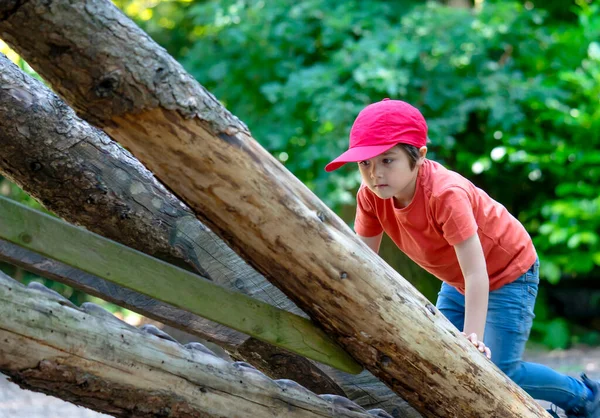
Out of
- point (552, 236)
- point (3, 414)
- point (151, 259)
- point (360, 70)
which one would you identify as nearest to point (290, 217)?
point (151, 259)

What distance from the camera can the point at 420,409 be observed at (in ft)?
8.49

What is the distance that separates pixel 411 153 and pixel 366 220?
18.9 inches

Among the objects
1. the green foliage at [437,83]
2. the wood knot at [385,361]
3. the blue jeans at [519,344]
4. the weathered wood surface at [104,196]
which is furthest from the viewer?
the green foliage at [437,83]

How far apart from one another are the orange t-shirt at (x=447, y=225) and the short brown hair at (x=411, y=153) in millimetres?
96

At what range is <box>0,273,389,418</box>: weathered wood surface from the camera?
209cm

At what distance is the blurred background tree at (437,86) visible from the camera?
7.25 m

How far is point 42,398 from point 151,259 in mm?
5020

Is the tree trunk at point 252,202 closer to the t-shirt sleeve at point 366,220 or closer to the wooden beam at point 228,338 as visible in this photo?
the wooden beam at point 228,338

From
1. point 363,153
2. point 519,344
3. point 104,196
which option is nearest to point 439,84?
point 519,344

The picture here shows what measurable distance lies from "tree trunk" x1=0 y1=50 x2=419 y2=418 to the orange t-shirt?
1.92 feet

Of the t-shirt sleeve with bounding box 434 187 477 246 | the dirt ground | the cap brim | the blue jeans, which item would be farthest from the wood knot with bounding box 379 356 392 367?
the dirt ground

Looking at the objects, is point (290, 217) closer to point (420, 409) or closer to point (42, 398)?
point (420, 409)

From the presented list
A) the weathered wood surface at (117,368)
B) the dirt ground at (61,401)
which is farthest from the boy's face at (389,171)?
the dirt ground at (61,401)

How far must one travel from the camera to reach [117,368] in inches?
86.8
